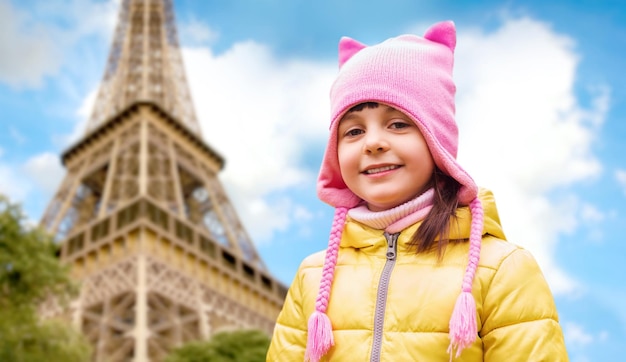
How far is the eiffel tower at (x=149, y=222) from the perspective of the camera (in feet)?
65.4

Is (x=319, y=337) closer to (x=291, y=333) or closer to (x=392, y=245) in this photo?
(x=291, y=333)

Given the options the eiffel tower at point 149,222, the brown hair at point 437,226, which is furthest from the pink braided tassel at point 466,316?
the eiffel tower at point 149,222

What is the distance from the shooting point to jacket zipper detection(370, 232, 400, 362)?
6.40 ft

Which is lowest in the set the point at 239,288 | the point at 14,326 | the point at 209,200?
the point at 14,326

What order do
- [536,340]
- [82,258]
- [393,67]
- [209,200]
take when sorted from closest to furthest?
[536,340] < [393,67] < [82,258] < [209,200]

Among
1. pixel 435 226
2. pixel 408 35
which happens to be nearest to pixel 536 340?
pixel 435 226

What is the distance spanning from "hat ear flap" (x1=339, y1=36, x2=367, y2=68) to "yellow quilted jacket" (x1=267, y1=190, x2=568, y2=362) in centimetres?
78

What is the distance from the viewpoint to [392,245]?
2.14m

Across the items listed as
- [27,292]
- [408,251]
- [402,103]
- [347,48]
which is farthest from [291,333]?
[27,292]

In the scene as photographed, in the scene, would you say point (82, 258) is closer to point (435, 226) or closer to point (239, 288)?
point (239, 288)

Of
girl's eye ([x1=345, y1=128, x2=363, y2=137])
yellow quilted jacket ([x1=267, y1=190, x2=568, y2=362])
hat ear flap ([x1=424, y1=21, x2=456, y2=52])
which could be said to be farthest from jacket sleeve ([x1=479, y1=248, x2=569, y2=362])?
hat ear flap ([x1=424, y1=21, x2=456, y2=52])

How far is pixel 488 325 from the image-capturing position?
6.30ft

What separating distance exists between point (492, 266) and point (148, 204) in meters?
21.8

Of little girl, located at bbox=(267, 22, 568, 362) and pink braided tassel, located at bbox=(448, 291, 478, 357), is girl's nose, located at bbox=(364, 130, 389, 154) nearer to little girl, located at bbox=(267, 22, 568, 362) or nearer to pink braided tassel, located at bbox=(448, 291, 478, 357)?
little girl, located at bbox=(267, 22, 568, 362)
